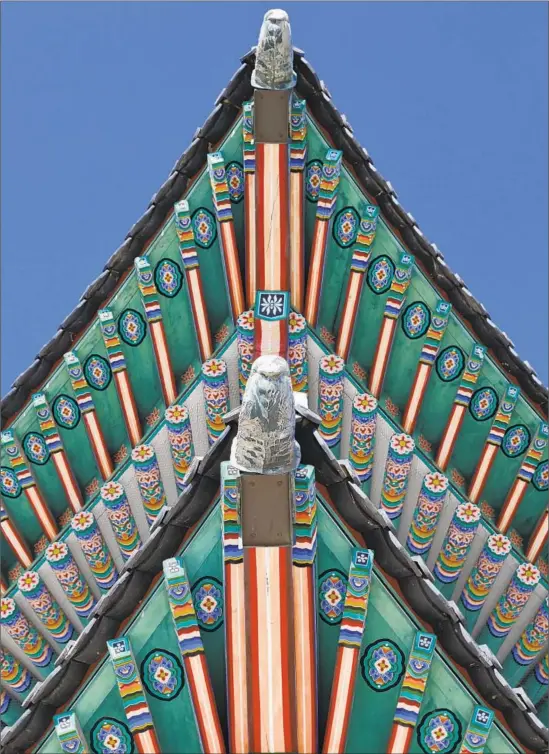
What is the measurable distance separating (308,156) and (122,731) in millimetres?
8068

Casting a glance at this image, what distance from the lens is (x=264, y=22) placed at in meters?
10.8

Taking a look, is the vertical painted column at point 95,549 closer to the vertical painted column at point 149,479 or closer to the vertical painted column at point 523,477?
the vertical painted column at point 149,479

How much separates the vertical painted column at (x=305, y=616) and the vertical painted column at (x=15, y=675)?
624 centimetres

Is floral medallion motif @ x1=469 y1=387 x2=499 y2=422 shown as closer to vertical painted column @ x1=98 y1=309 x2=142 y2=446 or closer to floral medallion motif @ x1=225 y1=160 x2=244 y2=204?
floral medallion motif @ x1=225 y1=160 x2=244 y2=204

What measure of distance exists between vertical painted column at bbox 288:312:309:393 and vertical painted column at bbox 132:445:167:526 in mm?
2255

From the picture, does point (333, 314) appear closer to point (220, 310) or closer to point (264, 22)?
point (220, 310)

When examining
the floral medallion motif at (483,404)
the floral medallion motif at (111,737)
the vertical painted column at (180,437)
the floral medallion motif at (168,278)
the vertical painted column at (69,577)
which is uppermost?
the floral medallion motif at (483,404)

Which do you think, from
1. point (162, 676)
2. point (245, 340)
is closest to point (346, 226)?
point (245, 340)

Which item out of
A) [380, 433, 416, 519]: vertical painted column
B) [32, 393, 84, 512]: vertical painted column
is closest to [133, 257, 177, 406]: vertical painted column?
[32, 393, 84, 512]: vertical painted column

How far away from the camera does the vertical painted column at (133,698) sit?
775 cm

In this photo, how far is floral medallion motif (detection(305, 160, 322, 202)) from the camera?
12.7 m

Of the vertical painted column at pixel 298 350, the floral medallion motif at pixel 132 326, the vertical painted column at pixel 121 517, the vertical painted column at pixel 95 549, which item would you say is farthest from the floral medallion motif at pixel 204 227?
the vertical painted column at pixel 95 549

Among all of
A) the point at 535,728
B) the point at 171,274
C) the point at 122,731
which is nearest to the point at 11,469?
the point at 171,274

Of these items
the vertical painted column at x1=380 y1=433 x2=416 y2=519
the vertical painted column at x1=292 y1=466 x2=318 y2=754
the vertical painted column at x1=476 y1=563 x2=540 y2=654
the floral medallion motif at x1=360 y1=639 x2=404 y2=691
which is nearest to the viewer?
the vertical painted column at x1=292 y1=466 x2=318 y2=754
